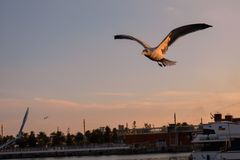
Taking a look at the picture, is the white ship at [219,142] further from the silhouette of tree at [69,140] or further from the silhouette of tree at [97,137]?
the silhouette of tree at [69,140]

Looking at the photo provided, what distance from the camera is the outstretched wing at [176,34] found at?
21.4 metres

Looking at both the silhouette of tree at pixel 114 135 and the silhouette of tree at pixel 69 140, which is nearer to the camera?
the silhouette of tree at pixel 114 135

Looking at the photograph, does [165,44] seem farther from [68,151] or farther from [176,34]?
[68,151]

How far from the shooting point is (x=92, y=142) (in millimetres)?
151750

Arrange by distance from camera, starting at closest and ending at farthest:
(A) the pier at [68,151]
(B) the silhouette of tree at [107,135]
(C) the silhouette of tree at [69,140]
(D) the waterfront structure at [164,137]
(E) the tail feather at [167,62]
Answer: (E) the tail feather at [167,62], (D) the waterfront structure at [164,137], (A) the pier at [68,151], (B) the silhouette of tree at [107,135], (C) the silhouette of tree at [69,140]

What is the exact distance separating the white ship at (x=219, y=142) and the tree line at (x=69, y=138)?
9529 centimetres

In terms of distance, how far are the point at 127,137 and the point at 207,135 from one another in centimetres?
7444

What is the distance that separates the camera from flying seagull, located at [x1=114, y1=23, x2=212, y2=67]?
69.7ft

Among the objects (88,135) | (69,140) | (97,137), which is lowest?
(69,140)

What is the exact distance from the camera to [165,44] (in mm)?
22594

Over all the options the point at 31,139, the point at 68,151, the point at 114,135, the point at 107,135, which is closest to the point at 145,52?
the point at 68,151

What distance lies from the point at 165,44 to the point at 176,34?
1.83 feet

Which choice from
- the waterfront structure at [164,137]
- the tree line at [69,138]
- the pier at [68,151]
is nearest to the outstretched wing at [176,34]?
the waterfront structure at [164,137]

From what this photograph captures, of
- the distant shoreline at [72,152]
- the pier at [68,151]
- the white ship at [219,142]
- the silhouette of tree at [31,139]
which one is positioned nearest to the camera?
the white ship at [219,142]
